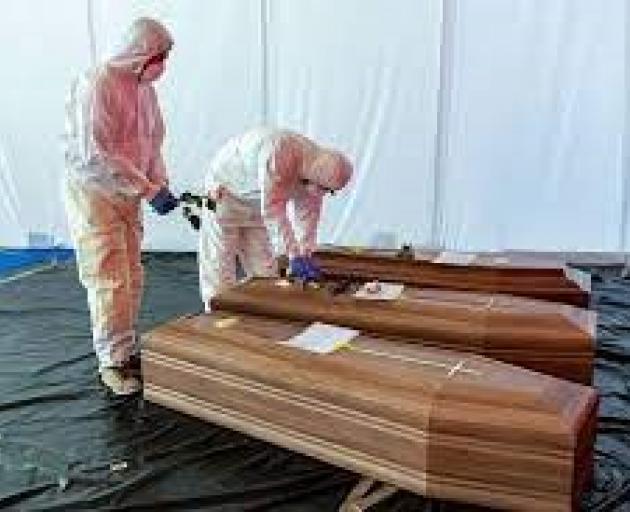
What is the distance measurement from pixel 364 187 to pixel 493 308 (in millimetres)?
2220

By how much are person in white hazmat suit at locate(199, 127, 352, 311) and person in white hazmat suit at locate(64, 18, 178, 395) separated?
0.31m

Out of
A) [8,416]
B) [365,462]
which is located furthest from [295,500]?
[8,416]

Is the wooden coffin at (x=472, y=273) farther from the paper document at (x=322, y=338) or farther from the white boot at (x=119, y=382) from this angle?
the white boot at (x=119, y=382)

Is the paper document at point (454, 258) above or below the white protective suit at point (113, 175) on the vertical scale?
below

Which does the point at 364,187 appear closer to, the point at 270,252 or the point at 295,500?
the point at 270,252

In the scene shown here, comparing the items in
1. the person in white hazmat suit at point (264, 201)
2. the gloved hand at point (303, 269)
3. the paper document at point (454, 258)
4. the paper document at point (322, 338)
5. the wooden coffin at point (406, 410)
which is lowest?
the wooden coffin at point (406, 410)

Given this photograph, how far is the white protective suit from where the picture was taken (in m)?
2.34

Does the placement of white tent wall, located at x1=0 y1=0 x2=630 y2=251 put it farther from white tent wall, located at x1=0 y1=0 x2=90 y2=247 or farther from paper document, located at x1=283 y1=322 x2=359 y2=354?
paper document, located at x1=283 y1=322 x2=359 y2=354

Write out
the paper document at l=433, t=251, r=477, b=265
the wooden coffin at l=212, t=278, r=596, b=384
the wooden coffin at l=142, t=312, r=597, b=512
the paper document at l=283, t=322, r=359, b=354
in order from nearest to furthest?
the wooden coffin at l=142, t=312, r=597, b=512 → the paper document at l=283, t=322, r=359, b=354 → the wooden coffin at l=212, t=278, r=596, b=384 → the paper document at l=433, t=251, r=477, b=265

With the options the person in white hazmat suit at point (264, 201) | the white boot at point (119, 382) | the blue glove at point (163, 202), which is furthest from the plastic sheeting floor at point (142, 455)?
the blue glove at point (163, 202)

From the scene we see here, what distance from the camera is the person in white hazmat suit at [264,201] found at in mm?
2586

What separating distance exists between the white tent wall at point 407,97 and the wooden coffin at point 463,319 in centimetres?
194

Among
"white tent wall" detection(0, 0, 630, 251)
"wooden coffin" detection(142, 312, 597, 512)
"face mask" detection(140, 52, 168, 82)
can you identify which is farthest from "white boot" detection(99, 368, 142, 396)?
"white tent wall" detection(0, 0, 630, 251)

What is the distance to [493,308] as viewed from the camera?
2.33 m
